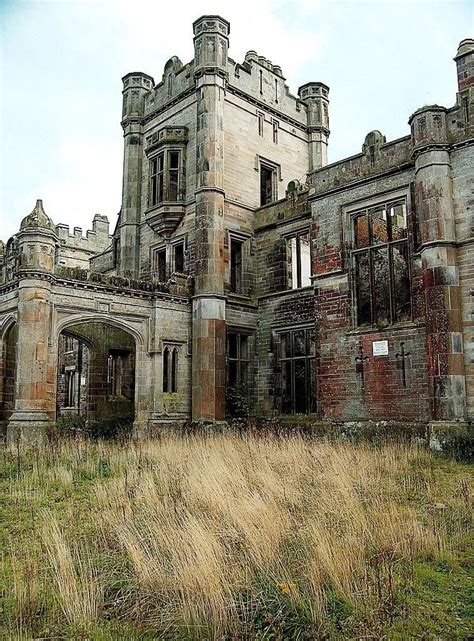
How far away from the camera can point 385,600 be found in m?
4.52

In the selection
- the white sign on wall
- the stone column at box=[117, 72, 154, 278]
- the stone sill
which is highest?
the stone column at box=[117, 72, 154, 278]

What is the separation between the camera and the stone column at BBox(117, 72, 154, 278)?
23891mm

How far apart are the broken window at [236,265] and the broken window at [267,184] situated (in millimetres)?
2793

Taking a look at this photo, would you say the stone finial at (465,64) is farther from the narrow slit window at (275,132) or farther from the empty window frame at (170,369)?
the empty window frame at (170,369)

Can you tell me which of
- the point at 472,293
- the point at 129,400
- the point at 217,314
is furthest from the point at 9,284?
the point at 472,293

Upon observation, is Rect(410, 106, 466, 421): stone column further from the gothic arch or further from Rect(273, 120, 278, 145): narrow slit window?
Rect(273, 120, 278, 145): narrow slit window

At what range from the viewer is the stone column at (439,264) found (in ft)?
44.9

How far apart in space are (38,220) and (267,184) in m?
10.4

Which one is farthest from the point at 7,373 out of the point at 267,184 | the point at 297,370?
the point at 267,184

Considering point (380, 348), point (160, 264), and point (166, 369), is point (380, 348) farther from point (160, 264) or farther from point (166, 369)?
point (160, 264)

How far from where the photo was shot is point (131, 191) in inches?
941

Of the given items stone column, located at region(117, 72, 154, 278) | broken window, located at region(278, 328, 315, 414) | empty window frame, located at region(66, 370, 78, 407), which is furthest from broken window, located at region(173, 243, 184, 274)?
empty window frame, located at region(66, 370, 78, 407)

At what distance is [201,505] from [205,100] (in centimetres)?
1645

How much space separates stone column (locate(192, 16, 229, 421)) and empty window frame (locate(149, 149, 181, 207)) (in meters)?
1.65
